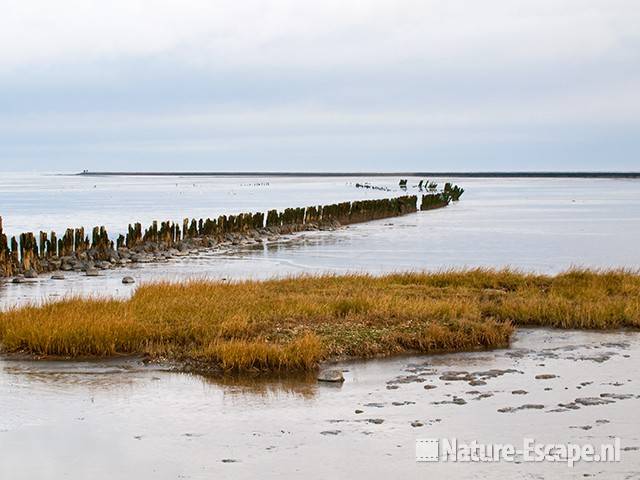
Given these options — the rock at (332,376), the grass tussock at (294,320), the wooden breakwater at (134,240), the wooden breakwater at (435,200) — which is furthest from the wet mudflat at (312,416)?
the wooden breakwater at (435,200)

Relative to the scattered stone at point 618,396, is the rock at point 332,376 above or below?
above

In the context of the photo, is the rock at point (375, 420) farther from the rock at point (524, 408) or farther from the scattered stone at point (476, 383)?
the scattered stone at point (476, 383)

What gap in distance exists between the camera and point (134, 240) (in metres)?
34.5

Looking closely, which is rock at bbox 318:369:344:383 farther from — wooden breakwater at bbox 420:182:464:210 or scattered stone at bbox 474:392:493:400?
wooden breakwater at bbox 420:182:464:210

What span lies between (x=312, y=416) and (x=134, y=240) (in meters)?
24.5

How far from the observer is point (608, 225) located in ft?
177

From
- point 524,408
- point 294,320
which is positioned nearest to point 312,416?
point 524,408

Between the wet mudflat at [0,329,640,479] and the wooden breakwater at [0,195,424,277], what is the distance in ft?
49.5

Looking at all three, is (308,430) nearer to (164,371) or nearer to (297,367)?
(297,367)

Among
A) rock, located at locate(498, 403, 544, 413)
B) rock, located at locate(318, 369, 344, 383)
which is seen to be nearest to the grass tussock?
rock, located at locate(318, 369, 344, 383)

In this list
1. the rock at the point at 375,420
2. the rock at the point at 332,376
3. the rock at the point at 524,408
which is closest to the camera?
the rock at the point at 375,420

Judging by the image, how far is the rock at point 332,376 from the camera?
12641mm

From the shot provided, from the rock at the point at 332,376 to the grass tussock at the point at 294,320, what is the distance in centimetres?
50

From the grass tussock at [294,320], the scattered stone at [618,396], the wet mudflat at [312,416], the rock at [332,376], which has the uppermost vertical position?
the grass tussock at [294,320]
